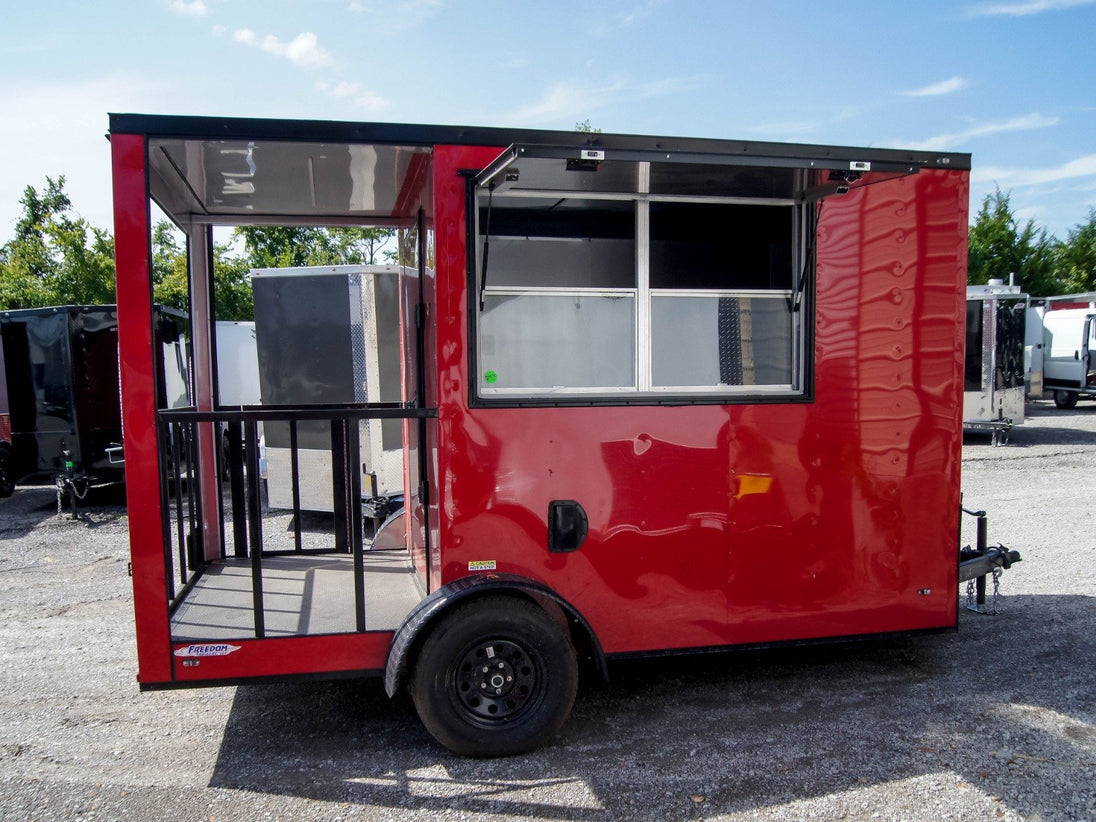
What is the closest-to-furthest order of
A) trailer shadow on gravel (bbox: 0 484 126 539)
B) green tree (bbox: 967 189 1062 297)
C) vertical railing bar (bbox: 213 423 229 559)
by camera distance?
vertical railing bar (bbox: 213 423 229 559), trailer shadow on gravel (bbox: 0 484 126 539), green tree (bbox: 967 189 1062 297)

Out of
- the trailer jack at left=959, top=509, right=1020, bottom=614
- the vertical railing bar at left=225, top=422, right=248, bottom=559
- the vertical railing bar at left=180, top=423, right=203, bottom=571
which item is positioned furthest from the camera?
the vertical railing bar at left=180, top=423, right=203, bottom=571

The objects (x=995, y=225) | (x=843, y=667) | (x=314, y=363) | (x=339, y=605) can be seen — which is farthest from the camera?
(x=995, y=225)

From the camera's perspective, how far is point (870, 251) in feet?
14.0

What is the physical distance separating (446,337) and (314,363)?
4.75 metres

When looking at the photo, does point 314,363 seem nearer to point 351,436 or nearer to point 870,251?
point 351,436

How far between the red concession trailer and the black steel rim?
0.03 feet

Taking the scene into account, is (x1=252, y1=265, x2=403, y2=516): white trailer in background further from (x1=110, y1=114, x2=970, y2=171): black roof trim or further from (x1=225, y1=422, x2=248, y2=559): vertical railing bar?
(x1=110, y1=114, x2=970, y2=171): black roof trim

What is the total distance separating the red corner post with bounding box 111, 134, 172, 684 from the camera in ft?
11.6

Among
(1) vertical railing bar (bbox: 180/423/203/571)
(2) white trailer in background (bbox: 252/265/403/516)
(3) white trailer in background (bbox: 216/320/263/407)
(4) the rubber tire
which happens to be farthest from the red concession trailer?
(4) the rubber tire

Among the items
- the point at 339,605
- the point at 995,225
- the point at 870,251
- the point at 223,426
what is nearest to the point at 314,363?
the point at 223,426

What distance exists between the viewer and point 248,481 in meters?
4.47

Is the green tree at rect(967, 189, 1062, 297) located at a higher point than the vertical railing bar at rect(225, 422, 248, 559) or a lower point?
higher

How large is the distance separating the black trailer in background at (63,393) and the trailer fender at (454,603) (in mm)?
7914

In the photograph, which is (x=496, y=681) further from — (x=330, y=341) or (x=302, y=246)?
(x=302, y=246)
